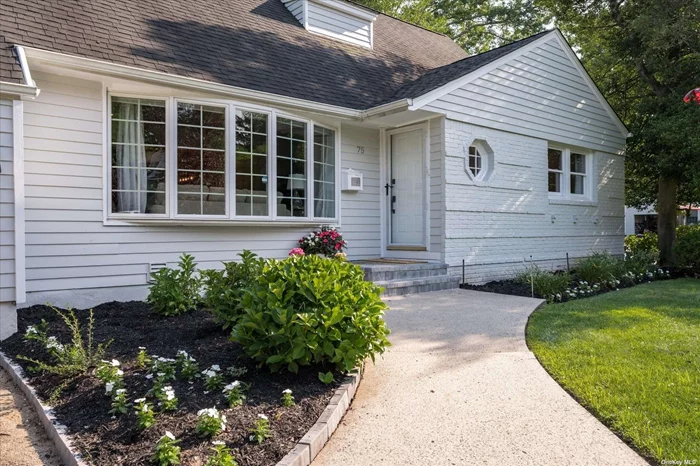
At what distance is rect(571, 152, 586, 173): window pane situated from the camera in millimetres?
11125

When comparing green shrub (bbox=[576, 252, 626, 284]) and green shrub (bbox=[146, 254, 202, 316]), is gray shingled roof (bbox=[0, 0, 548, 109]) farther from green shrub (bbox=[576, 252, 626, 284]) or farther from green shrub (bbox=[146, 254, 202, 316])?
green shrub (bbox=[576, 252, 626, 284])

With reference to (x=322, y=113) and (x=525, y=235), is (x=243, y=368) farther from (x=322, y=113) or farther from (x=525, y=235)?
(x=525, y=235)

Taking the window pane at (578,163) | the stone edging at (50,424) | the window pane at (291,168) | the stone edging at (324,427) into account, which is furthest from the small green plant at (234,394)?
the window pane at (578,163)

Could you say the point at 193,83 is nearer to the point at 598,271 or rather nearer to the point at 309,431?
the point at 309,431

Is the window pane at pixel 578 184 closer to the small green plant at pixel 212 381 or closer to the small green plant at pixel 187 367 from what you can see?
the small green plant at pixel 187 367

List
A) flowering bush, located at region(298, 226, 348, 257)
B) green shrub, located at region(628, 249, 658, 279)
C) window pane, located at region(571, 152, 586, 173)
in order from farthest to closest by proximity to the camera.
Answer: window pane, located at region(571, 152, 586, 173) → green shrub, located at region(628, 249, 658, 279) → flowering bush, located at region(298, 226, 348, 257)

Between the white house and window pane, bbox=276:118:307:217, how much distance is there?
0.03 metres

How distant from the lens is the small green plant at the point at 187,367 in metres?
3.37

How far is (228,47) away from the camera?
7.89m

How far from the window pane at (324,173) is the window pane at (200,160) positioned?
1.67m

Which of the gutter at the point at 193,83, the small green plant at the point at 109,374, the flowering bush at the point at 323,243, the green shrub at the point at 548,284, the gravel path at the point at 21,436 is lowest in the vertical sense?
the gravel path at the point at 21,436

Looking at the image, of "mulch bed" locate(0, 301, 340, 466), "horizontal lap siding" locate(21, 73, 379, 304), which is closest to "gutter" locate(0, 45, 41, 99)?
"horizontal lap siding" locate(21, 73, 379, 304)

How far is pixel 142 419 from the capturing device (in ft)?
8.56

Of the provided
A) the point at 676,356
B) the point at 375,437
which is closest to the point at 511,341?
the point at 676,356
